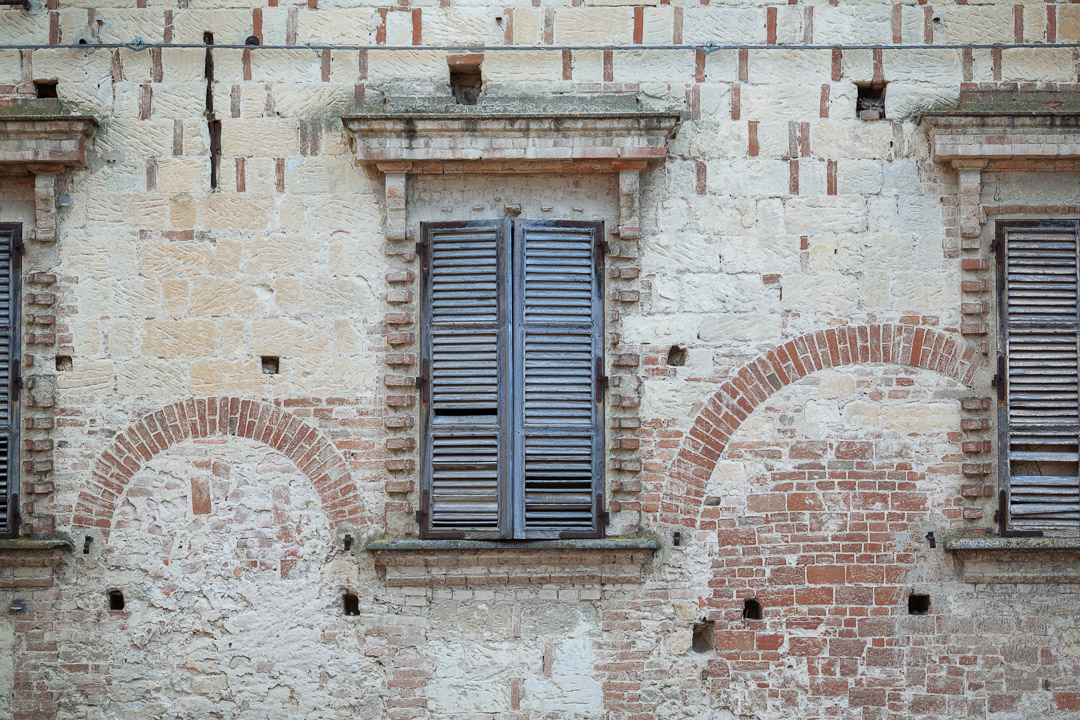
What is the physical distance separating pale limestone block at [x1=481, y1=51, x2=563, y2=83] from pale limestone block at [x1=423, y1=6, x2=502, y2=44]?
0.51 ft

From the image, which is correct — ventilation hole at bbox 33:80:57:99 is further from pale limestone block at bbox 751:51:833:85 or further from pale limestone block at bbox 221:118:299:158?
pale limestone block at bbox 751:51:833:85

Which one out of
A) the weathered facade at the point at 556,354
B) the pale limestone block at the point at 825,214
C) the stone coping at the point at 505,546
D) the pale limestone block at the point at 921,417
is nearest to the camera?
the stone coping at the point at 505,546

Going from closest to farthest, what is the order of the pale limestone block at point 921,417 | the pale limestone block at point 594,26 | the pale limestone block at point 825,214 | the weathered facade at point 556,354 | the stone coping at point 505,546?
the stone coping at point 505,546, the weathered facade at point 556,354, the pale limestone block at point 921,417, the pale limestone block at point 825,214, the pale limestone block at point 594,26

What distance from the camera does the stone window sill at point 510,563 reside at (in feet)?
29.9

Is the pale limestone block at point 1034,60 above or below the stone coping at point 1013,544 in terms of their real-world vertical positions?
above

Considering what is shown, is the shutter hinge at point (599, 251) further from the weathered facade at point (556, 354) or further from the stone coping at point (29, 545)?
the stone coping at point (29, 545)

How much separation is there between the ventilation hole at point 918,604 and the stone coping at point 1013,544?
418mm

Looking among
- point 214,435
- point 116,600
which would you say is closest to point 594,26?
point 214,435

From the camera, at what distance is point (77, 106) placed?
372 inches

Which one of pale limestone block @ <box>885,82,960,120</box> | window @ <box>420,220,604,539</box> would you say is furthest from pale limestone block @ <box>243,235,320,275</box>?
pale limestone block @ <box>885,82,960,120</box>

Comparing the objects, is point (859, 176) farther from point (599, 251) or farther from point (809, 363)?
point (599, 251)

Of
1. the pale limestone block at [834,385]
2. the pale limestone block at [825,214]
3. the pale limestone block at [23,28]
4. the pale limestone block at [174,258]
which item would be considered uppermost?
the pale limestone block at [23,28]

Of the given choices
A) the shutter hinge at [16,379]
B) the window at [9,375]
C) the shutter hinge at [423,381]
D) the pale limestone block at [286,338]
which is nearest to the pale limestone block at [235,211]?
the pale limestone block at [286,338]

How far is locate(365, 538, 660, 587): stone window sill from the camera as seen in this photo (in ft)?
29.9
